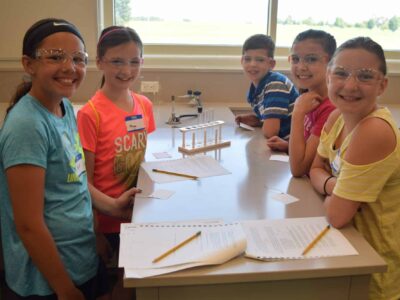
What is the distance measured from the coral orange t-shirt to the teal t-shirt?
279mm

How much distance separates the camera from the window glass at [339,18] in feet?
11.3

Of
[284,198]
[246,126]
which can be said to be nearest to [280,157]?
[284,198]

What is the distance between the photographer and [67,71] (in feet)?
3.98

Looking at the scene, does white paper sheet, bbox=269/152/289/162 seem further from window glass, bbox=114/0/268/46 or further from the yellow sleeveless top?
window glass, bbox=114/0/268/46

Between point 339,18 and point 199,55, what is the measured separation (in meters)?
1.24

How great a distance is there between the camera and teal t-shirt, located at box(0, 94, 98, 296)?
1.06 m

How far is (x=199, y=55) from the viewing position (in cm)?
339

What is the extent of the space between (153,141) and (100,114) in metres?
0.49

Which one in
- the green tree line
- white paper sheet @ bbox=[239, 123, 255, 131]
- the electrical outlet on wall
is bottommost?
white paper sheet @ bbox=[239, 123, 255, 131]

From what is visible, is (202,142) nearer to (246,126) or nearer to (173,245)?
(246,126)

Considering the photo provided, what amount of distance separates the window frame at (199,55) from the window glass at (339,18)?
0.09 metres

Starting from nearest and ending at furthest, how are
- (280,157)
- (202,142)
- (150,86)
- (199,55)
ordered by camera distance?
(280,157)
(202,142)
(150,86)
(199,55)

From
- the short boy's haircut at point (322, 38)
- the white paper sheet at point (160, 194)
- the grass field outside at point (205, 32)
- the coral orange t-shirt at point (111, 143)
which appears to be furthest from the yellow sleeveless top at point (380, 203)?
the grass field outside at point (205, 32)

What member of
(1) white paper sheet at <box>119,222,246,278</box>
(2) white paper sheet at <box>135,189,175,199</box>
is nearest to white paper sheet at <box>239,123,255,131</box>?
(2) white paper sheet at <box>135,189,175,199</box>
